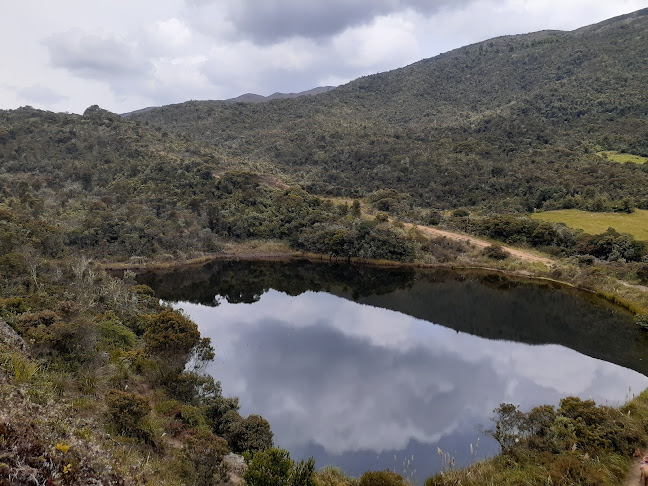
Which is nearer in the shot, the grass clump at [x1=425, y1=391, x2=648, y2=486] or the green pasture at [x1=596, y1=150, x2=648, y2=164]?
the grass clump at [x1=425, y1=391, x2=648, y2=486]

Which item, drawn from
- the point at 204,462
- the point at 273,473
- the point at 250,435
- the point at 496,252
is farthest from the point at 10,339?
the point at 496,252

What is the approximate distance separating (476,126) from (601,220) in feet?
154

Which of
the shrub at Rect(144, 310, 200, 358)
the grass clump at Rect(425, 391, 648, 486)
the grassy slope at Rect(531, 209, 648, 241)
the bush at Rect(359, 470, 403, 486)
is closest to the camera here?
the bush at Rect(359, 470, 403, 486)

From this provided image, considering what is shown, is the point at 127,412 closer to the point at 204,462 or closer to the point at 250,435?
the point at 204,462

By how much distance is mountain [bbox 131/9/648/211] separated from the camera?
5962 cm

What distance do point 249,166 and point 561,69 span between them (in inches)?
3326

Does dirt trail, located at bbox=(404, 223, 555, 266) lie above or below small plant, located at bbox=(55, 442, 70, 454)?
below

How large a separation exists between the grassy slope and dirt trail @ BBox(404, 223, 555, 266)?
656 centimetres

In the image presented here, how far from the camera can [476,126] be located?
84.4m

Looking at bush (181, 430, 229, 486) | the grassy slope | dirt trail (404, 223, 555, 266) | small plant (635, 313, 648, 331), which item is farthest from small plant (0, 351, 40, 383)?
the grassy slope

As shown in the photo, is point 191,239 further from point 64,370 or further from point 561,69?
point 561,69

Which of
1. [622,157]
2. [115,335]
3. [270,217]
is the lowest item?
[622,157]

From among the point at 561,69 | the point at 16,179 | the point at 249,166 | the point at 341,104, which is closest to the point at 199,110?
the point at 341,104

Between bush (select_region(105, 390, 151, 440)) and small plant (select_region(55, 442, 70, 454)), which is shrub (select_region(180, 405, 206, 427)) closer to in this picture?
bush (select_region(105, 390, 151, 440))
